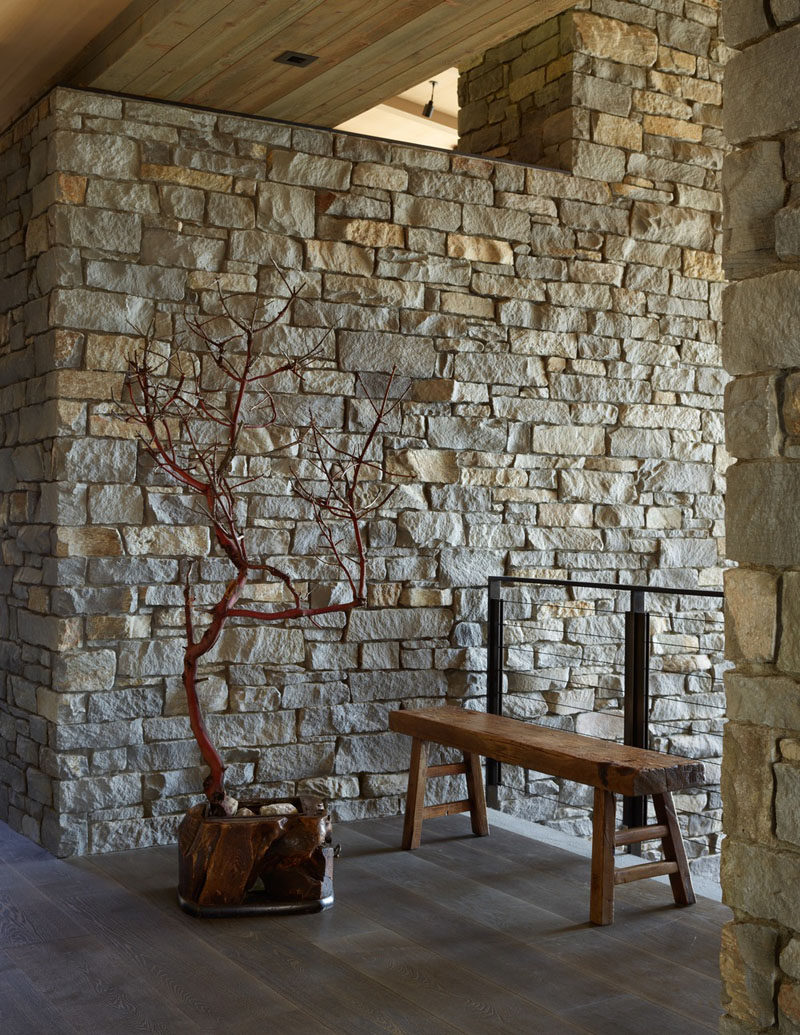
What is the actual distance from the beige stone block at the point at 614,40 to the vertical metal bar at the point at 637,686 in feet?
8.57

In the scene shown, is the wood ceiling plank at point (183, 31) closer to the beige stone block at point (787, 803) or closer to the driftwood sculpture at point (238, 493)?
the driftwood sculpture at point (238, 493)

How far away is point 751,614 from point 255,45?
103 inches

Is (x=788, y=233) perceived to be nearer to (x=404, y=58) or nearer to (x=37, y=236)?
(x=404, y=58)

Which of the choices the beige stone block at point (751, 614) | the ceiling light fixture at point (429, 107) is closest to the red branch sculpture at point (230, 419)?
the beige stone block at point (751, 614)

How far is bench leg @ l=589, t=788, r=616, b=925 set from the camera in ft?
11.3

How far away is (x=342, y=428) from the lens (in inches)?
181

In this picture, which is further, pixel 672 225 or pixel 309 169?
pixel 672 225

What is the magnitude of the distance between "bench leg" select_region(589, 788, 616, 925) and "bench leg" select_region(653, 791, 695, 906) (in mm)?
221

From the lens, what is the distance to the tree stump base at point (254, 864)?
11.4 feet

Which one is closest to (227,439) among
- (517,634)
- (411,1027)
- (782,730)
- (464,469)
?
(464,469)

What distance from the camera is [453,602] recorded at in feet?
15.9

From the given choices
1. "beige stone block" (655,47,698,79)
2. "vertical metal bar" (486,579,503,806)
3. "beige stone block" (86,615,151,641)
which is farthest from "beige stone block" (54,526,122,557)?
"beige stone block" (655,47,698,79)

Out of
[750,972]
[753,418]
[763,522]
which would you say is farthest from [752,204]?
[750,972]

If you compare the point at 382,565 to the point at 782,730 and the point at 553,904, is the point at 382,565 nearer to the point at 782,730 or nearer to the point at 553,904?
the point at 553,904
